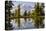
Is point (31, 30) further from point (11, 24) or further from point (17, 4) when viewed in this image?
point (17, 4)

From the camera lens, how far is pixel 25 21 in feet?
4.74

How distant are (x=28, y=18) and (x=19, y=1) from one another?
0.32 metres

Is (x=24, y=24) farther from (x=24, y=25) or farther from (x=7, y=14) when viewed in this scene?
(x=7, y=14)

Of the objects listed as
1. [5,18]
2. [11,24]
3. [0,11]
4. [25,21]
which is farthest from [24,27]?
[0,11]

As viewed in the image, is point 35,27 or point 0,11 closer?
point 0,11

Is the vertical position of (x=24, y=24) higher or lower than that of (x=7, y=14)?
lower

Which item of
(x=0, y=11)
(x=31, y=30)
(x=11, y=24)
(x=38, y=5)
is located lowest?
(x=31, y=30)

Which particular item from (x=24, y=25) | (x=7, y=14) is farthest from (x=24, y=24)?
(x=7, y=14)

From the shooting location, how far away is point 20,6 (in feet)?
4.70

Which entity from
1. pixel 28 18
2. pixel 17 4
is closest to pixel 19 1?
pixel 17 4

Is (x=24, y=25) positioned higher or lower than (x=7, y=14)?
lower

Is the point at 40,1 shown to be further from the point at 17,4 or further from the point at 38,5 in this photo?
the point at 17,4

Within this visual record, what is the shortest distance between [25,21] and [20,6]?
0.26 meters

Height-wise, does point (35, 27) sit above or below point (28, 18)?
below
